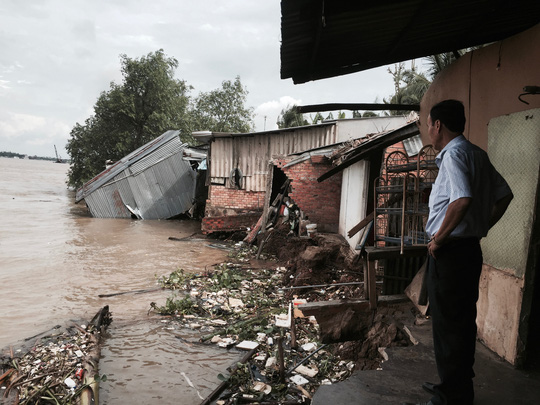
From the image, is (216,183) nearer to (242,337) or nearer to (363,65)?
(242,337)

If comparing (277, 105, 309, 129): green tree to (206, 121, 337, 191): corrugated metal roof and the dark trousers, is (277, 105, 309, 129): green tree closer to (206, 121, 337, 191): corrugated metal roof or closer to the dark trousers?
(206, 121, 337, 191): corrugated metal roof

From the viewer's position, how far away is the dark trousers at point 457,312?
2139 millimetres

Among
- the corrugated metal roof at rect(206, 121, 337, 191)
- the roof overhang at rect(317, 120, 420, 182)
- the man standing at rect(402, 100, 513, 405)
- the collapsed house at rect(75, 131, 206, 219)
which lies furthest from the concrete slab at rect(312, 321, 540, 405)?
the collapsed house at rect(75, 131, 206, 219)

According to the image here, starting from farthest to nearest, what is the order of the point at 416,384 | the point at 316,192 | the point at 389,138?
the point at 316,192
the point at 389,138
the point at 416,384

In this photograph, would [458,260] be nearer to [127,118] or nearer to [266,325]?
[266,325]

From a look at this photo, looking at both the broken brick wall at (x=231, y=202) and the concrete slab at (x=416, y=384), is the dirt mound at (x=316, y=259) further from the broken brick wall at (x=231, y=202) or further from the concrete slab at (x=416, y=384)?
the broken brick wall at (x=231, y=202)

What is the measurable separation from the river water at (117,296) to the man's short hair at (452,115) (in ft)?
12.0

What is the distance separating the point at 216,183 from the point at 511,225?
42.8 feet

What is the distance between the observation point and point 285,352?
15.2 feet

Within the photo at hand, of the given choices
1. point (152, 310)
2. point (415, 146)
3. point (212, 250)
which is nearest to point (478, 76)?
point (415, 146)

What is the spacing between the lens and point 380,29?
3.09m

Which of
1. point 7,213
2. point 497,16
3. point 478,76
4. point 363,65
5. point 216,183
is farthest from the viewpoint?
point 7,213

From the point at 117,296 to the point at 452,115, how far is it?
274 inches

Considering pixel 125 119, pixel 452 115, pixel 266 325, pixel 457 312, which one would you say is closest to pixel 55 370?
pixel 266 325
